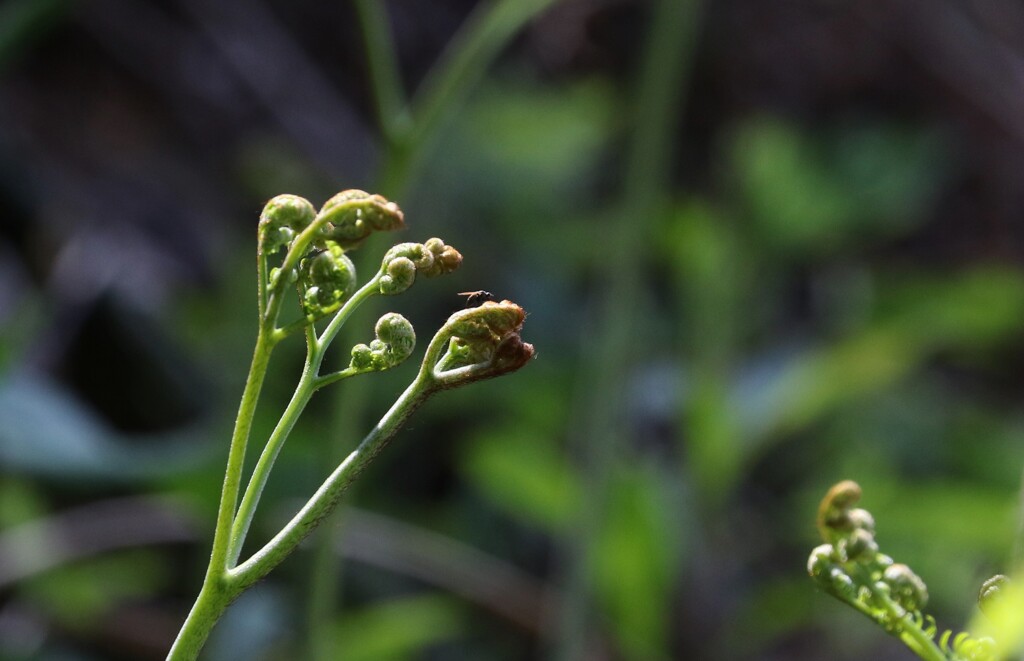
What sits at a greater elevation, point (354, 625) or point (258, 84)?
point (258, 84)

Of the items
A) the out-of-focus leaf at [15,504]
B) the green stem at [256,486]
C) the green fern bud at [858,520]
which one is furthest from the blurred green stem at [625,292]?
the green stem at [256,486]

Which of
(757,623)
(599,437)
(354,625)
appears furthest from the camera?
(757,623)

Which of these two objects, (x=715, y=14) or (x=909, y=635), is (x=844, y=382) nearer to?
(x=909, y=635)

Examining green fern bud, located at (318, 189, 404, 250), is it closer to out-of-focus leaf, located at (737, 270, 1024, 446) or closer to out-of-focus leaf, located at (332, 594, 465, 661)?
out-of-focus leaf, located at (332, 594, 465, 661)

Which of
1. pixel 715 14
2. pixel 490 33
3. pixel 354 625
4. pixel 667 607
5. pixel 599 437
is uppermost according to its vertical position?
pixel 715 14

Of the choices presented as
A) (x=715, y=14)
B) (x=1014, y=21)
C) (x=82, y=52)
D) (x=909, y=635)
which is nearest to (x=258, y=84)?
(x=82, y=52)

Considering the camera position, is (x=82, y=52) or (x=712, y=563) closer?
(x=712, y=563)

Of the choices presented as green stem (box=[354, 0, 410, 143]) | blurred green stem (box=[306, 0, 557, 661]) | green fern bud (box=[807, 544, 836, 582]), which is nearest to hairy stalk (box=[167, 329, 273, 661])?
green fern bud (box=[807, 544, 836, 582])

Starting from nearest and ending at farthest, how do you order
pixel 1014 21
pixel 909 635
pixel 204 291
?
pixel 909 635
pixel 204 291
pixel 1014 21
